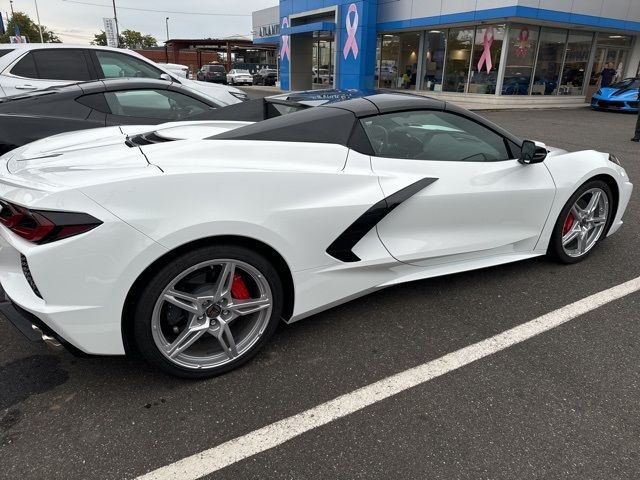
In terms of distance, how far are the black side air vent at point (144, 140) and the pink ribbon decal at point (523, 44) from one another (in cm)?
1966

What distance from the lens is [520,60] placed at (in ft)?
62.8

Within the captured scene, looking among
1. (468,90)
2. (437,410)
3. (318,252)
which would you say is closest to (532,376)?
(437,410)

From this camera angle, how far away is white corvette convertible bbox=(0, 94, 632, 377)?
6.44 feet

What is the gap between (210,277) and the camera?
2.31 m

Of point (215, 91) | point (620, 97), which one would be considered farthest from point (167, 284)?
point (620, 97)

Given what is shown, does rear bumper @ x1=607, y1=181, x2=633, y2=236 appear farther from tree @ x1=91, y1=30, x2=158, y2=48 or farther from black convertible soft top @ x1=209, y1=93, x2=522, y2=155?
tree @ x1=91, y1=30, x2=158, y2=48

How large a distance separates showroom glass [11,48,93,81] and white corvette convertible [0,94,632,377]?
390cm

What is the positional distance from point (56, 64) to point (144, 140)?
15.9ft

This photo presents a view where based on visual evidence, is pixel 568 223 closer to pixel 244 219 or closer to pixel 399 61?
pixel 244 219

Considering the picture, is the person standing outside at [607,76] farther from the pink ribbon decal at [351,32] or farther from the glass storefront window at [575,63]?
the pink ribbon decal at [351,32]

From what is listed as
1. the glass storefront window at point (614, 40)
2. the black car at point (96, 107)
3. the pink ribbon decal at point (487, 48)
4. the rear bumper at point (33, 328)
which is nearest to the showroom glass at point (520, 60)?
the pink ribbon decal at point (487, 48)

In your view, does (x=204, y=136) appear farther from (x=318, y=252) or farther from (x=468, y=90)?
(x=468, y=90)

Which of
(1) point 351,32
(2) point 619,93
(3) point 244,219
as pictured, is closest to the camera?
(3) point 244,219

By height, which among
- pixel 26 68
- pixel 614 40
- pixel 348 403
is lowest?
pixel 348 403
